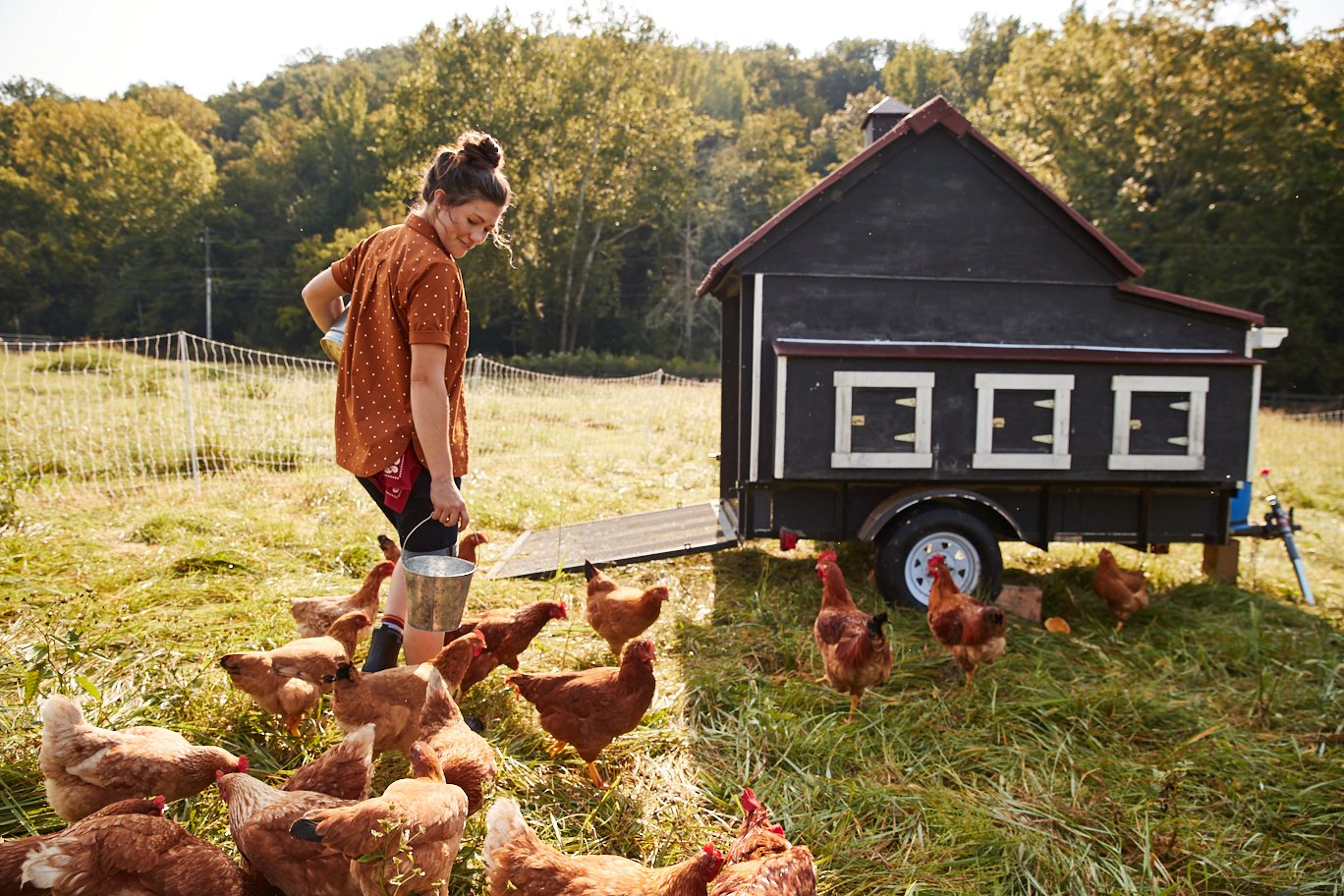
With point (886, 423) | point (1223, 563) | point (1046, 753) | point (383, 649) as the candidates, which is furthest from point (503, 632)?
point (1223, 563)

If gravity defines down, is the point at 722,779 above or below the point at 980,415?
below

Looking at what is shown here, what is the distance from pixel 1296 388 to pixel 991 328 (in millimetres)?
31711

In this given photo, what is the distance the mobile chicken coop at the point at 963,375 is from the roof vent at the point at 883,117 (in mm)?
712

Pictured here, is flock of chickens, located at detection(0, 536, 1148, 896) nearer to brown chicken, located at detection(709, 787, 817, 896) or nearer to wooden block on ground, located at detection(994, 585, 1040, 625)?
brown chicken, located at detection(709, 787, 817, 896)

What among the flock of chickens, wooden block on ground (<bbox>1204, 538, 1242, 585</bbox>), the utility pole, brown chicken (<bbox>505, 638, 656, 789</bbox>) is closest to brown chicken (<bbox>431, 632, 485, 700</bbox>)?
the flock of chickens

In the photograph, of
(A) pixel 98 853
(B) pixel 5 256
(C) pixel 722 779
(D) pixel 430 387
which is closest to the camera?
(A) pixel 98 853

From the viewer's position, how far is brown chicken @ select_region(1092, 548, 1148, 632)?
16.0 ft

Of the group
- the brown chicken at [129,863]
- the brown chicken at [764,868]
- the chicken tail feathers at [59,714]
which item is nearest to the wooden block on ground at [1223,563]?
the brown chicken at [764,868]

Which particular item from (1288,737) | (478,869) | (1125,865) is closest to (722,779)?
(478,869)

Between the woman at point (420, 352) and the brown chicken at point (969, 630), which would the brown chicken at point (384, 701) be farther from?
the brown chicken at point (969, 630)

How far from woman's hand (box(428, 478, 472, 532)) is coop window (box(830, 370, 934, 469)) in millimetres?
2754

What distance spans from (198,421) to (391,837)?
9.86 m

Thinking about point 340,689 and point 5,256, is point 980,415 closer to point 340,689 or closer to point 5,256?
point 340,689

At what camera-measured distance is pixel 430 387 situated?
2465mm
